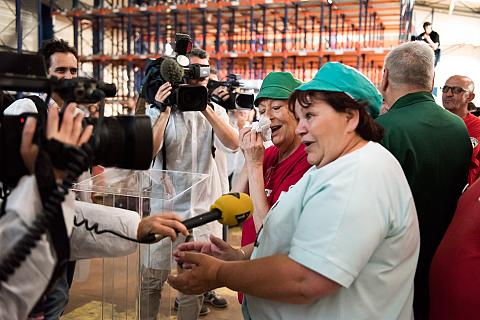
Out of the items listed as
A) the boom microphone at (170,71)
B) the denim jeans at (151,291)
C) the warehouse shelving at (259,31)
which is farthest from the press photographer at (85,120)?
the warehouse shelving at (259,31)

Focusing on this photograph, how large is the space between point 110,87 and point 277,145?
97 centimetres

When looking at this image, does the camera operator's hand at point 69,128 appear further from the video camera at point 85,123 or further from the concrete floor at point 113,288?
the concrete floor at point 113,288

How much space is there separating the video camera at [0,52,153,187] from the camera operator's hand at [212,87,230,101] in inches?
67.1

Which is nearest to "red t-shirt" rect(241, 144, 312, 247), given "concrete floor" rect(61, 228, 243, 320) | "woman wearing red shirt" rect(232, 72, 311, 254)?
"woman wearing red shirt" rect(232, 72, 311, 254)

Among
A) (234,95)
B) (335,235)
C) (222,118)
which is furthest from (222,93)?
(335,235)

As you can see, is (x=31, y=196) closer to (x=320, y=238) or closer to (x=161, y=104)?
(x=320, y=238)

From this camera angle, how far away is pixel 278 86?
1.96m

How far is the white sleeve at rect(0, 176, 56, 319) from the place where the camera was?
2.47ft

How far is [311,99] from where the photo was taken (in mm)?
1196

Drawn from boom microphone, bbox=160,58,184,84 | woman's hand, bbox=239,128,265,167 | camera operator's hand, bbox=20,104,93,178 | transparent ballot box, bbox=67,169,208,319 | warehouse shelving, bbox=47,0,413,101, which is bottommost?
transparent ballot box, bbox=67,169,208,319

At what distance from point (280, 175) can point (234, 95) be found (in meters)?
1.01

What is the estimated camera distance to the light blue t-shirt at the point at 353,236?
97 cm

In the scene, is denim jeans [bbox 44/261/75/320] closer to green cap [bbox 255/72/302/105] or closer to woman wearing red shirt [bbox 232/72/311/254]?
woman wearing red shirt [bbox 232/72/311/254]

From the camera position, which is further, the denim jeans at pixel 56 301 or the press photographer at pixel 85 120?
the denim jeans at pixel 56 301
